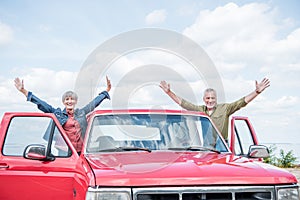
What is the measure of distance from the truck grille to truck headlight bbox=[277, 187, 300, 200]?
73mm

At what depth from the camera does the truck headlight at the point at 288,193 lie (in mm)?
3643

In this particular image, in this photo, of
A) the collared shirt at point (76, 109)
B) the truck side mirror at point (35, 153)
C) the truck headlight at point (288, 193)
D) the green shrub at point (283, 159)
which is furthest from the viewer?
the green shrub at point (283, 159)

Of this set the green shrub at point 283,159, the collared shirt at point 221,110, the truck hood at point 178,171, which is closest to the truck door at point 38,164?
the truck hood at point 178,171

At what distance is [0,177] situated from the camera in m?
4.87

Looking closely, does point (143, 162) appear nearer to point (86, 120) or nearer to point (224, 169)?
point (224, 169)

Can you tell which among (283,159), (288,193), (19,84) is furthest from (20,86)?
(283,159)

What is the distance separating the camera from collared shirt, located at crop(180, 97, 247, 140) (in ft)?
21.2

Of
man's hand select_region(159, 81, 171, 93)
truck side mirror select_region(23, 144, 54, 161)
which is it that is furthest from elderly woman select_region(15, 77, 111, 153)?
man's hand select_region(159, 81, 171, 93)

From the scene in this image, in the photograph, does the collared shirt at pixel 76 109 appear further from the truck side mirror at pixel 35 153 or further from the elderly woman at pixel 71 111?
the truck side mirror at pixel 35 153

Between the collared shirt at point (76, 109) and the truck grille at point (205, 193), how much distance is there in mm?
2078

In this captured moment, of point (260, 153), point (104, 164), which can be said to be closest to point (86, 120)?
point (104, 164)

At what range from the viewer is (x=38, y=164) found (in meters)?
4.70

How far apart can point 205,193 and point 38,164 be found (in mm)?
2074

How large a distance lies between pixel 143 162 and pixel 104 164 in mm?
353
